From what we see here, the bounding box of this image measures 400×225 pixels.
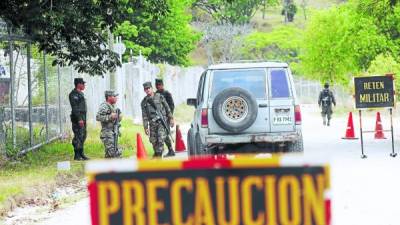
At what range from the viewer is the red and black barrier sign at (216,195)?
3.45 meters

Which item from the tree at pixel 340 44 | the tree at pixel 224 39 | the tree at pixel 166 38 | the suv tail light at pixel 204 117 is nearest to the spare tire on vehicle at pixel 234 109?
the suv tail light at pixel 204 117

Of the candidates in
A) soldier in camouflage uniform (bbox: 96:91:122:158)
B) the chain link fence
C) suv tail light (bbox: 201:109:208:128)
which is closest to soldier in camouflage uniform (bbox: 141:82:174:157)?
soldier in camouflage uniform (bbox: 96:91:122:158)

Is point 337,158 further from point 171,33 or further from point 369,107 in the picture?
point 171,33

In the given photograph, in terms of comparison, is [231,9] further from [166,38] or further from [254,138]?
[254,138]

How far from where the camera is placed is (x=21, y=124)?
15.4 m

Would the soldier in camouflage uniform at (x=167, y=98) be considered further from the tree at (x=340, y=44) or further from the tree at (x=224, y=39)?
the tree at (x=224, y=39)

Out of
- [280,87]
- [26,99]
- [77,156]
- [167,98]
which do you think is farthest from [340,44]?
[280,87]

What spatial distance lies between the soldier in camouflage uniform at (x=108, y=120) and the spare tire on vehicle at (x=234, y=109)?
303 centimetres

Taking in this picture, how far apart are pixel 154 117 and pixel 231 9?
7734 cm

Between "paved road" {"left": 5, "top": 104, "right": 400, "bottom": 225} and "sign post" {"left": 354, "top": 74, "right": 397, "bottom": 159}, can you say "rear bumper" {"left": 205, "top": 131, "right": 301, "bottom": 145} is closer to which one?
"paved road" {"left": 5, "top": 104, "right": 400, "bottom": 225}

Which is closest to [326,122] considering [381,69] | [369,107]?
[381,69]

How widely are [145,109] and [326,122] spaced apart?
50.1 ft

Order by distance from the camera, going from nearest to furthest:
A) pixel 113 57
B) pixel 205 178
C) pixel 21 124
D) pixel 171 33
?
pixel 205 178, pixel 21 124, pixel 113 57, pixel 171 33

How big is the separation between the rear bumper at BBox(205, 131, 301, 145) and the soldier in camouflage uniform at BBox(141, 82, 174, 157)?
2.82 metres
